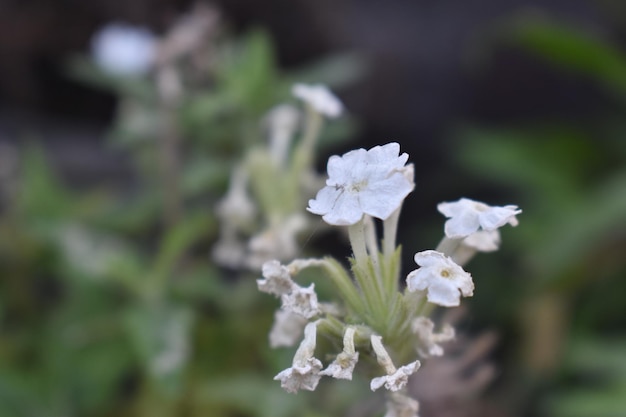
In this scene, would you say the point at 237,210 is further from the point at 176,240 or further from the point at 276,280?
the point at 276,280

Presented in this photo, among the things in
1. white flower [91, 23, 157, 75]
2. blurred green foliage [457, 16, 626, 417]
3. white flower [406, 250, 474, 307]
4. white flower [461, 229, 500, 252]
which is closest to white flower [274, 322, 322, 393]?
white flower [406, 250, 474, 307]

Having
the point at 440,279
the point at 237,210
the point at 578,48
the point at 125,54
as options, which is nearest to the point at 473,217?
the point at 440,279

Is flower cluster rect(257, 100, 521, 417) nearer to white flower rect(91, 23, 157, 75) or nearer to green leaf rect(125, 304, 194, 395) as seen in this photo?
green leaf rect(125, 304, 194, 395)

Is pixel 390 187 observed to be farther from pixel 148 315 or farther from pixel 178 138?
pixel 178 138

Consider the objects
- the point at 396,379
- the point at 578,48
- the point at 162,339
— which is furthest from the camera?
the point at 578,48

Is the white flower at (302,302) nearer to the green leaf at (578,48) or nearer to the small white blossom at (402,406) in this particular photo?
the small white blossom at (402,406)

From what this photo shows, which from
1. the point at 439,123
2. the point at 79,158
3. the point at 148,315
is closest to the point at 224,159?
the point at 148,315
